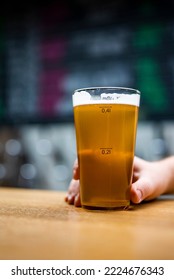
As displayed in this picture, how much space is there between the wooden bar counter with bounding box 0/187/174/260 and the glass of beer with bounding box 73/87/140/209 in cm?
4

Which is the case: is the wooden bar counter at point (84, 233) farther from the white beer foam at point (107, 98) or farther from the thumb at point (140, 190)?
the white beer foam at point (107, 98)

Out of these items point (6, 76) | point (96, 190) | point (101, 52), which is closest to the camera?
point (96, 190)

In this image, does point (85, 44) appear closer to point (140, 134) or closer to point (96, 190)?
point (140, 134)

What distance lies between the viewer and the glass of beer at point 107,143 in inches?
32.5

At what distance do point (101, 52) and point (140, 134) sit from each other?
2.17 feet

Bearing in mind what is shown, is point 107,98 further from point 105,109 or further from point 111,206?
point 111,206

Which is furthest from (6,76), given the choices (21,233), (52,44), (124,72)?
(21,233)

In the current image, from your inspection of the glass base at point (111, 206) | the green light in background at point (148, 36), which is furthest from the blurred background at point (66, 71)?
the glass base at point (111, 206)

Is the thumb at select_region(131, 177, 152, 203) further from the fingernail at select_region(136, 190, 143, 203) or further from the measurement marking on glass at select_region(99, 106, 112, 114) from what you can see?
the measurement marking on glass at select_region(99, 106, 112, 114)

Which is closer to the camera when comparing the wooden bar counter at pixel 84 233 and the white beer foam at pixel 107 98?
the wooden bar counter at pixel 84 233

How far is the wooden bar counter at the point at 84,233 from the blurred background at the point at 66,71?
6.13ft

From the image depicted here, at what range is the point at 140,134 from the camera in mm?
2689

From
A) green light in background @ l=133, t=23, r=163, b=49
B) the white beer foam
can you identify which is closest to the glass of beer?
the white beer foam
